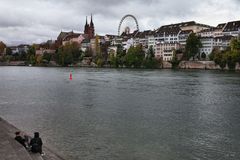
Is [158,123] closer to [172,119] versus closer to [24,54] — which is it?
[172,119]

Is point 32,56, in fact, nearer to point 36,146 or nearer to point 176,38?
point 176,38

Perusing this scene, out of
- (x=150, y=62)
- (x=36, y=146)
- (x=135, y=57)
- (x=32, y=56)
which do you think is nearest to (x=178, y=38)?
(x=150, y=62)

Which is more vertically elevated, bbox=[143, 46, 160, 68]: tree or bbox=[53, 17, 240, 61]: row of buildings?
bbox=[53, 17, 240, 61]: row of buildings

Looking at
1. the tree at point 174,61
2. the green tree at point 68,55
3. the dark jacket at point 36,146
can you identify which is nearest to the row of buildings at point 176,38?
the tree at point 174,61

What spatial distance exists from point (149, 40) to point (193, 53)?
1367 inches

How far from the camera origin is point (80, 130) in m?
17.3

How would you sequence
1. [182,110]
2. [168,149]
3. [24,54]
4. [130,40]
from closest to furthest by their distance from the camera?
[168,149] → [182,110] → [130,40] → [24,54]

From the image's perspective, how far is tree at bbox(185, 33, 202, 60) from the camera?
112 meters

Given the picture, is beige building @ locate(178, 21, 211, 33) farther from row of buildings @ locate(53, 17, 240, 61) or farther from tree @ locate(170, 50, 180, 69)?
tree @ locate(170, 50, 180, 69)

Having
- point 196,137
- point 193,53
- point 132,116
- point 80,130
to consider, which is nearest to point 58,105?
point 132,116

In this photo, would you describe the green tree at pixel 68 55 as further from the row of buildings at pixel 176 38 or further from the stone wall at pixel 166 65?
the stone wall at pixel 166 65

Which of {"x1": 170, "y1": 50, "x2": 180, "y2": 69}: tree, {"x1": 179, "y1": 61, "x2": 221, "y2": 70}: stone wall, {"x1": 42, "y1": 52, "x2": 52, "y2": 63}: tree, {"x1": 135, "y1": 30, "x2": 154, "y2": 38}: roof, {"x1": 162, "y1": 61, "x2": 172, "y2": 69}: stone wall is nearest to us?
{"x1": 179, "y1": 61, "x2": 221, "y2": 70}: stone wall

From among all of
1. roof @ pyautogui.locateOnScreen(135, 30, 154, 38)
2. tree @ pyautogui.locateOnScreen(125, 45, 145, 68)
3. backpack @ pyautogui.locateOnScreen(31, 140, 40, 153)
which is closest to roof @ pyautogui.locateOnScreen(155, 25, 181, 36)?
roof @ pyautogui.locateOnScreen(135, 30, 154, 38)

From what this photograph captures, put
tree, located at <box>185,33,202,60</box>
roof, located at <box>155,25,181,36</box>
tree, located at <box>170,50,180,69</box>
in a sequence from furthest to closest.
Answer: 1. roof, located at <box>155,25,181,36</box>
2. tree, located at <box>170,50,180,69</box>
3. tree, located at <box>185,33,202,60</box>
